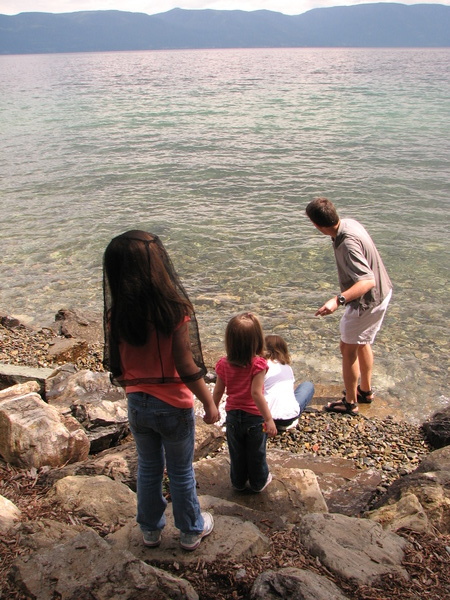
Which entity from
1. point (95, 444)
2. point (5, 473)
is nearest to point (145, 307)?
point (5, 473)

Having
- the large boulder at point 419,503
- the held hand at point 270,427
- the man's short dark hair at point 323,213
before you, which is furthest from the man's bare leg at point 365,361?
the held hand at point 270,427

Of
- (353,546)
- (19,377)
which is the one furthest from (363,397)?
(19,377)

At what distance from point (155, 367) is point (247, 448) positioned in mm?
1366

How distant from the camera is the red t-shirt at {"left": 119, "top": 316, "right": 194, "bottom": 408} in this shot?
2.88 metres

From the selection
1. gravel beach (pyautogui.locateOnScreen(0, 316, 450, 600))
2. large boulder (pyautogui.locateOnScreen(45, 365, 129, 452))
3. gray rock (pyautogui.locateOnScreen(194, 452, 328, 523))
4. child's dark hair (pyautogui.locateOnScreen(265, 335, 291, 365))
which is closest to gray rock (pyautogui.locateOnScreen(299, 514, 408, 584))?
gravel beach (pyautogui.locateOnScreen(0, 316, 450, 600))

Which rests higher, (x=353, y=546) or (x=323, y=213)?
(x=323, y=213)

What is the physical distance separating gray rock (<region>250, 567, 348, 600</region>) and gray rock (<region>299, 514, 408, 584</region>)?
22 centimetres

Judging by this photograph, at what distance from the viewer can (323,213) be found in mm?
4836

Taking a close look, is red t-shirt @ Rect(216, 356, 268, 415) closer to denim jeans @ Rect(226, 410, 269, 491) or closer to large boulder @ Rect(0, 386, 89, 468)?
denim jeans @ Rect(226, 410, 269, 491)

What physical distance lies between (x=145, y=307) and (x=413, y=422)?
4526 millimetres

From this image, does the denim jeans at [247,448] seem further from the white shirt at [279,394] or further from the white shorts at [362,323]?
the white shorts at [362,323]

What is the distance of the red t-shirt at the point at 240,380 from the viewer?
3.62m

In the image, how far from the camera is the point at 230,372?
371cm

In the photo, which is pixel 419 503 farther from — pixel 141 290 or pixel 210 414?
pixel 141 290
